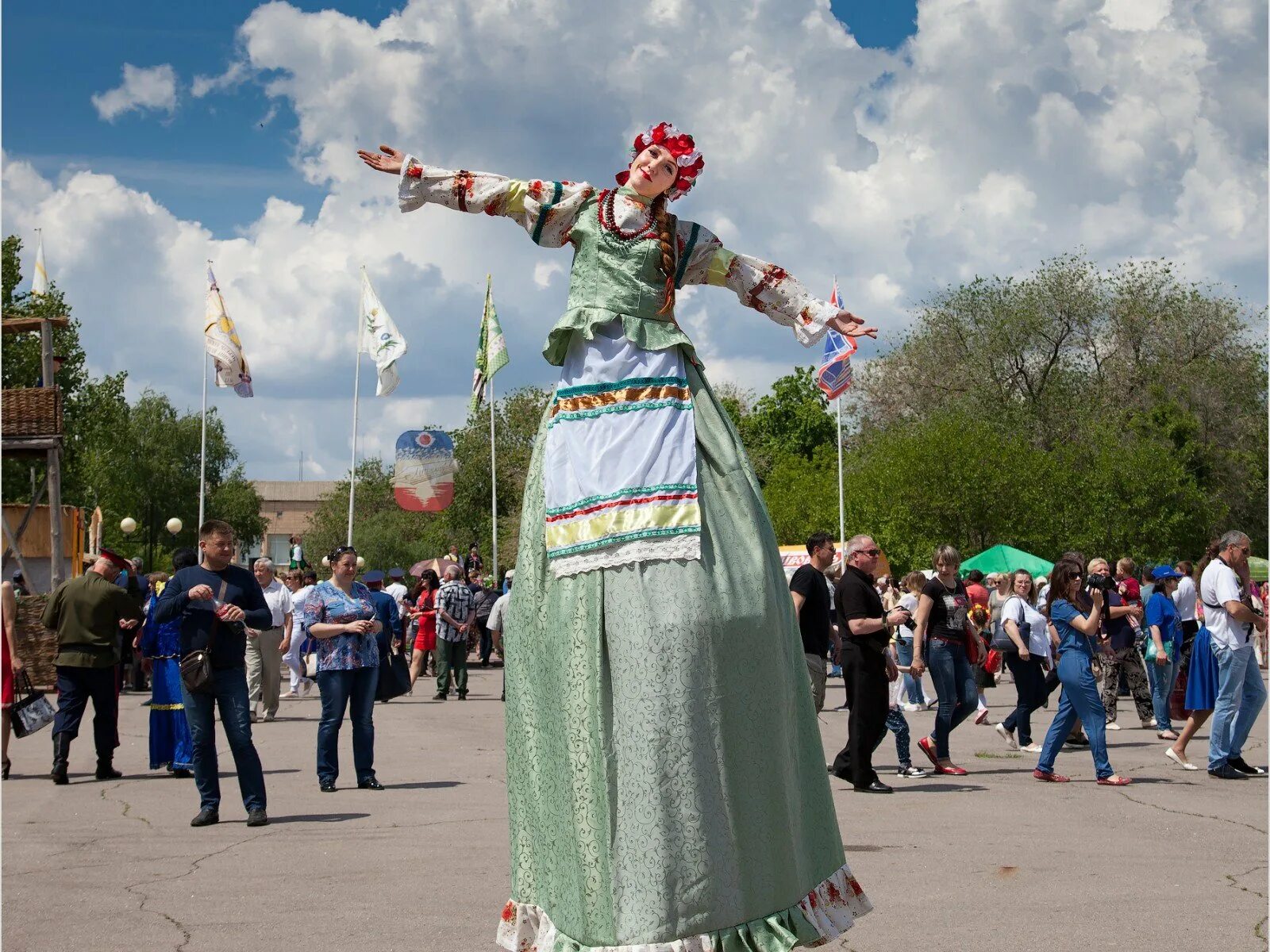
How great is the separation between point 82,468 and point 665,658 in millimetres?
54320

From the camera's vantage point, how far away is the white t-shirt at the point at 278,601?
1769cm

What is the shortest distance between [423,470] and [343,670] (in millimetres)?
23097

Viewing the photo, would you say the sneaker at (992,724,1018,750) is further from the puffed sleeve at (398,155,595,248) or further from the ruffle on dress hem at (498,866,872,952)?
the puffed sleeve at (398,155,595,248)

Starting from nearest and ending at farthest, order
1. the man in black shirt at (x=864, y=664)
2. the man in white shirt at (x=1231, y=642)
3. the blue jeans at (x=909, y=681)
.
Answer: the man in black shirt at (x=864, y=664) → the man in white shirt at (x=1231, y=642) → the blue jeans at (x=909, y=681)

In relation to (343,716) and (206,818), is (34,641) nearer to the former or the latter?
(343,716)

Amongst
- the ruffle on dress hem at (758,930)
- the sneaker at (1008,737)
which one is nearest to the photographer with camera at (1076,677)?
the sneaker at (1008,737)

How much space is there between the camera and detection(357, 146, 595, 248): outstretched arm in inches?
195

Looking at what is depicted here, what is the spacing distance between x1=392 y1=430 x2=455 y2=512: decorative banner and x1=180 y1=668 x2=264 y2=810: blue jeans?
24.6 metres

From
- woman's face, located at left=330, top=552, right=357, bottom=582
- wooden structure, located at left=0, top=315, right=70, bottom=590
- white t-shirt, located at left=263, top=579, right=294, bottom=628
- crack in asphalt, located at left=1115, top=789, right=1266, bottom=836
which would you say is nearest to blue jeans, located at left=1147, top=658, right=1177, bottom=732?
crack in asphalt, located at left=1115, top=789, right=1266, bottom=836

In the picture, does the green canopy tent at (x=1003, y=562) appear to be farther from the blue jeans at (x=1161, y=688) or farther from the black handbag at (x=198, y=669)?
the black handbag at (x=198, y=669)

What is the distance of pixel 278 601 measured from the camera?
17734 mm

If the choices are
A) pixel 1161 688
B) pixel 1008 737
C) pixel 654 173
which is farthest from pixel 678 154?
pixel 1161 688

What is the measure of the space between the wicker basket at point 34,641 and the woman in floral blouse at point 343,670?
19.9 feet

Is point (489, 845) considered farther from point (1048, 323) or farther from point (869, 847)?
point (1048, 323)
